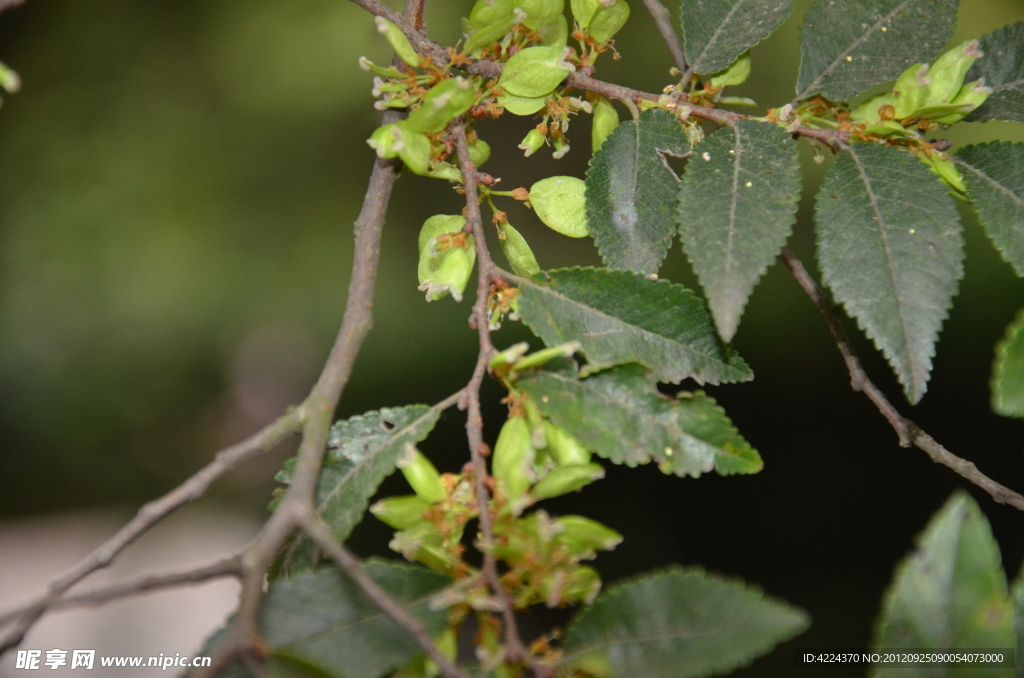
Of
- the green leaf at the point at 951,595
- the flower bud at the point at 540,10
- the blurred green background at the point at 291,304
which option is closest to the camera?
the green leaf at the point at 951,595

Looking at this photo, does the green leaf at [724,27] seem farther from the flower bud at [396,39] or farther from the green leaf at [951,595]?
the green leaf at [951,595]

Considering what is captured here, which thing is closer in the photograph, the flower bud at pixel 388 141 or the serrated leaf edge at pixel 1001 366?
the serrated leaf edge at pixel 1001 366

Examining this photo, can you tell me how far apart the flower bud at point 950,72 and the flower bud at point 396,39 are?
0.42 meters

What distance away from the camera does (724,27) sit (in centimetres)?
66

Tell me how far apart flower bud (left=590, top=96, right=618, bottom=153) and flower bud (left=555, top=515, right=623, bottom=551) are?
0.34 metres

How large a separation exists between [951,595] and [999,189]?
→ 12.5 inches

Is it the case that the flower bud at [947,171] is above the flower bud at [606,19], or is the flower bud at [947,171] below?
below

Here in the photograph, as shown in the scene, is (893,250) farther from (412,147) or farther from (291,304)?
(291,304)

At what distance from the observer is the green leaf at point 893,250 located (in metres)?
0.52

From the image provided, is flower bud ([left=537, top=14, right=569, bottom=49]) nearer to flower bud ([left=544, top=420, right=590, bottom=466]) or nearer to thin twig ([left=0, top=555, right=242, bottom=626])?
flower bud ([left=544, top=420, right=590, bottom=466])

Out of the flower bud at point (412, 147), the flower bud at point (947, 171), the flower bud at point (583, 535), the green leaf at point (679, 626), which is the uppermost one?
the flower bud at point (412, 147)

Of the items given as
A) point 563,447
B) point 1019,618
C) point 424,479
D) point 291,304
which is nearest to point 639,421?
point 563,447

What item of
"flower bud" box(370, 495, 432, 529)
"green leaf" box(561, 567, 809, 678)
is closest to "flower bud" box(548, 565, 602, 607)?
"green leaf" box(561, 567, 809, 678)

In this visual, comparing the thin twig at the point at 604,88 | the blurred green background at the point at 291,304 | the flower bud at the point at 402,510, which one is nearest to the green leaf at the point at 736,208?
the thin twig at the point at 604,88
